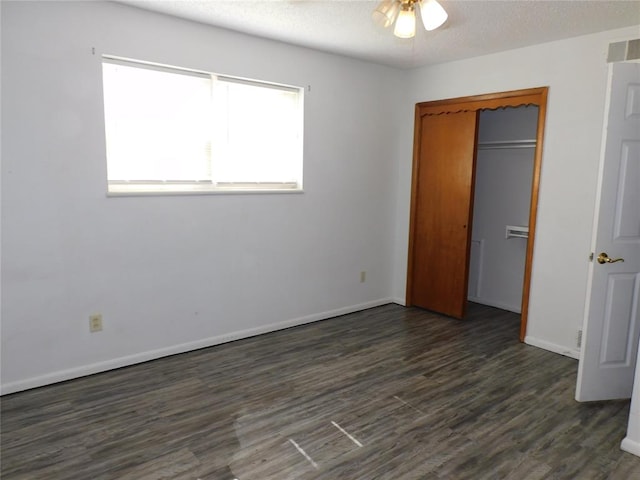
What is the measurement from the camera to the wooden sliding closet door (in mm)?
4180

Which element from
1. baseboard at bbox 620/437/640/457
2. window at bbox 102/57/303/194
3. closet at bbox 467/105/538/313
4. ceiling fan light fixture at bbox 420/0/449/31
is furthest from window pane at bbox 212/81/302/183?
baseboard at bbox 620/437/640/457

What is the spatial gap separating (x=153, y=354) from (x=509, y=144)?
3898 millimetres

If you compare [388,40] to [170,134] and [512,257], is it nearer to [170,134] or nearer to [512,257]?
[170,134]

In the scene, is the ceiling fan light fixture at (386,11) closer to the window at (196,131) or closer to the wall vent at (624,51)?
the window at (196,131)

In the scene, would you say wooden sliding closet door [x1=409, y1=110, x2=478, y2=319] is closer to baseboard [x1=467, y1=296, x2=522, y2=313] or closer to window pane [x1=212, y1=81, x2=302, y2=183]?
baseboard [x1=467, y1=296, x2=522, y2=313]

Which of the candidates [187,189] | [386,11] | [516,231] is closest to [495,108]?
[516,231]

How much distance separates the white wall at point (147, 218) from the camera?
2674 millimetres

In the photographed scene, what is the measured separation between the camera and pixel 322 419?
2570 millimetres

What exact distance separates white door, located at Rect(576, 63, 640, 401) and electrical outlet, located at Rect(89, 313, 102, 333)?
3139mm

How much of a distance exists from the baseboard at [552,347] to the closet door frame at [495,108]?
6 cm

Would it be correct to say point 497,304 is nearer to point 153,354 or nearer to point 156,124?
point 153,354

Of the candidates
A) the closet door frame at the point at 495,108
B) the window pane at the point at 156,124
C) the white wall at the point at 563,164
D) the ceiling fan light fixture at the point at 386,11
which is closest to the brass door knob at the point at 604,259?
the white wall at the point at 563,164

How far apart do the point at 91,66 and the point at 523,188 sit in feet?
13.1

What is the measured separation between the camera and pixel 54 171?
108 inches
